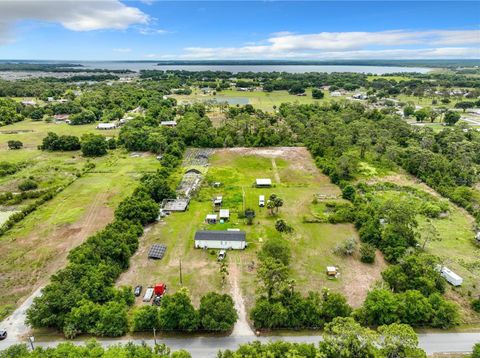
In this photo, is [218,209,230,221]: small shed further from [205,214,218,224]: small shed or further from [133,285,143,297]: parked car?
[133,285,143,297]: parked car

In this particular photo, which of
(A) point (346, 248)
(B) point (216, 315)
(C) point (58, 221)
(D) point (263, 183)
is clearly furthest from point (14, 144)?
(A) point (346, 248)

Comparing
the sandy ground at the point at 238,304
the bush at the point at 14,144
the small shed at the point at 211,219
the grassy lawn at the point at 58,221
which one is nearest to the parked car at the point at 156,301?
the sandy ground at the point at 238,304

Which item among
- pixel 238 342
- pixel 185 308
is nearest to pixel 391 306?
pixel 238 342

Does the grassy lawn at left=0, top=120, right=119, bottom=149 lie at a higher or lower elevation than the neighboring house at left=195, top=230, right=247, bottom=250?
higher

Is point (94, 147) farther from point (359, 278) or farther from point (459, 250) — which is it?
point (459, 250)

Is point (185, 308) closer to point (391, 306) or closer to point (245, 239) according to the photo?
point (245, 239)

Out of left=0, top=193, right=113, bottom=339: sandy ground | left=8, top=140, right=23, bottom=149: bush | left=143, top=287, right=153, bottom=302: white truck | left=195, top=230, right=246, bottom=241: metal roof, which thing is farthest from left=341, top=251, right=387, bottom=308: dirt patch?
left=8, top=140, right=23, bottom=149: bush

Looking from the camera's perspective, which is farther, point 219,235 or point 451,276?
point 219,235

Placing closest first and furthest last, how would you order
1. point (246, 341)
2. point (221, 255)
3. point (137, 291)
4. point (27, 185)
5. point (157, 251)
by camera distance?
1. point (246, 341)
2. point (137, 291)
3. point (221, 255)
4. point (157, 251)
5. point (27, 185)
